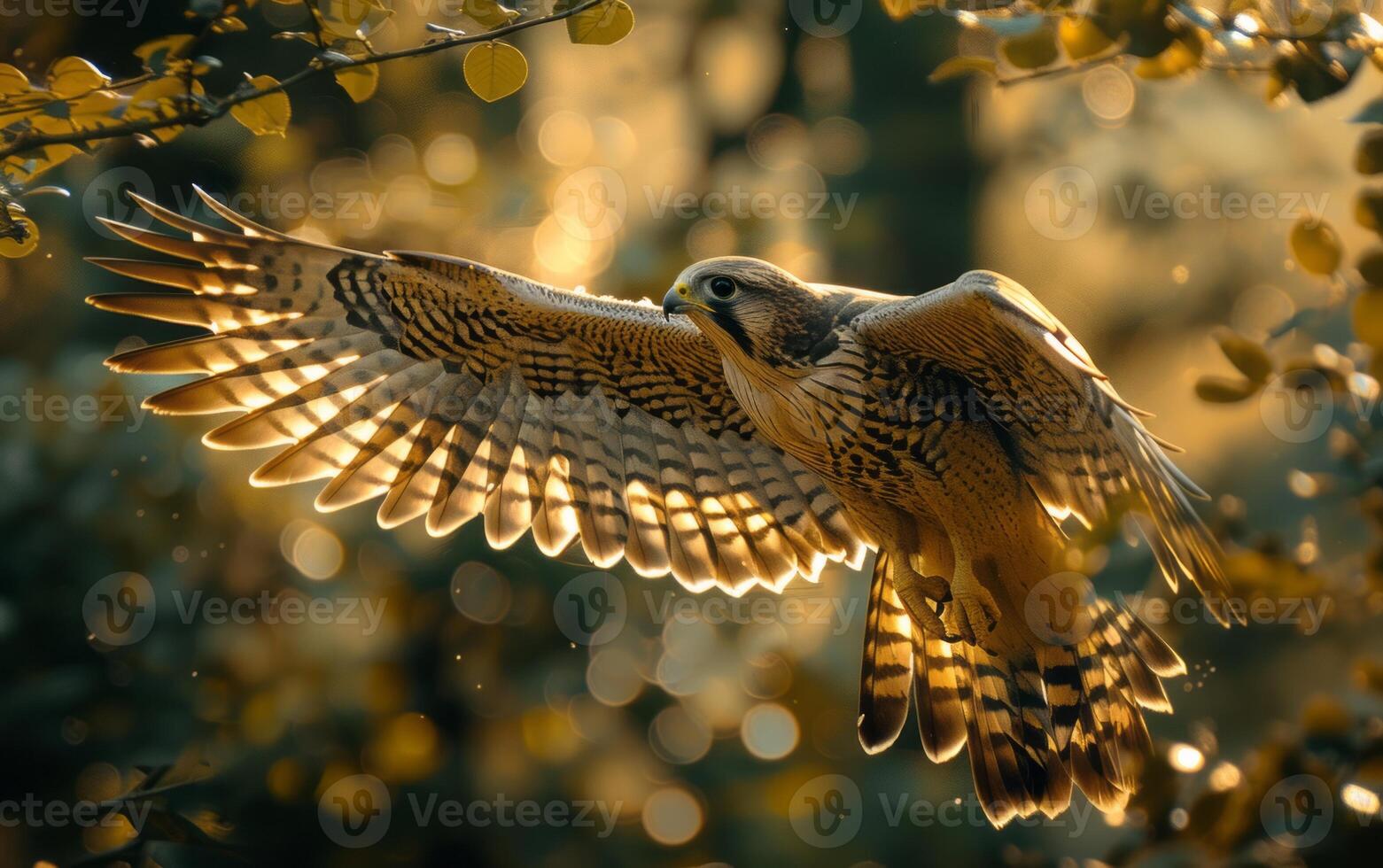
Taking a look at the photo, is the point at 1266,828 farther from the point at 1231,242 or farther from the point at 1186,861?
the point at 1231,242

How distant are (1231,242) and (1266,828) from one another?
24.9ft

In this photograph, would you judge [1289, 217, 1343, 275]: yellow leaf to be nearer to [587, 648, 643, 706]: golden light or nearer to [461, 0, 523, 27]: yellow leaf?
[461, 0, 523, 27]: yellow leaf

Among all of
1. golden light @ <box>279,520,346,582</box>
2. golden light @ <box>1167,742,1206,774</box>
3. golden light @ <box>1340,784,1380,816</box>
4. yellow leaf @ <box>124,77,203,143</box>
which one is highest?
yellow leaf @ <box>124,77,203,143</box>

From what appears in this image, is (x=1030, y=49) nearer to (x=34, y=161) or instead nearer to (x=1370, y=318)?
(x=1370, y=318)

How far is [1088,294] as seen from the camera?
9125 mm

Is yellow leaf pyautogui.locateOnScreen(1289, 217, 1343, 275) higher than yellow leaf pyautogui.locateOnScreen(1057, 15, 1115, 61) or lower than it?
lower
